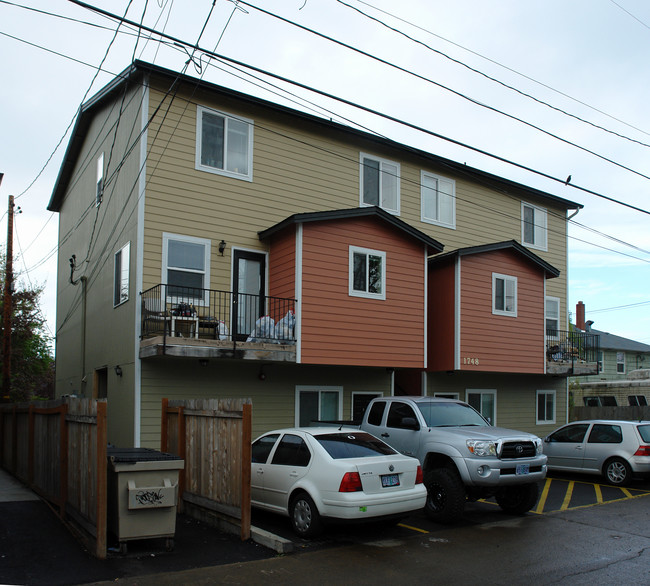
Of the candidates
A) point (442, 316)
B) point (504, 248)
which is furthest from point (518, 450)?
point (504, 248)

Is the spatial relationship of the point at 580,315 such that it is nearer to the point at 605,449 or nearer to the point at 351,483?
the point at 605,449


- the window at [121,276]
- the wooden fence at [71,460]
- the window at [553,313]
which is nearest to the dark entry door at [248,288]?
the window at [121,276]

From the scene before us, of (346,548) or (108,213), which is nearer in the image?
(346,548)

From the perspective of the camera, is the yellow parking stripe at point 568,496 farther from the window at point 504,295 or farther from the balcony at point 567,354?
the balcony at point 567,354

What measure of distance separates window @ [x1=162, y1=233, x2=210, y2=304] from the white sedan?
17.9 feet

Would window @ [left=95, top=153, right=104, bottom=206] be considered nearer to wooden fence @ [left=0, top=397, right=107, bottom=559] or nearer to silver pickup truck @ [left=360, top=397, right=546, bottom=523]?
wooden fence @ [left=0, top=397, right=107, bottom=559]

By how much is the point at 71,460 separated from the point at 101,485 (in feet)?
6.33

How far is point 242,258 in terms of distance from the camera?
51.8 feet

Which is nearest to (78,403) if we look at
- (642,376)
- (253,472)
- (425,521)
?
(253,472)

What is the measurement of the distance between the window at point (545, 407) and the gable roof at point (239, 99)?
22.0ft

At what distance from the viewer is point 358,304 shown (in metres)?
15.6

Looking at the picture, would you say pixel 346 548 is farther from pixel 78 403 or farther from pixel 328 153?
pixel 328 153

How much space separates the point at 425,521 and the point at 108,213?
436 inches

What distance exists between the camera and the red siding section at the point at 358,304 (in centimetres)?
1484
